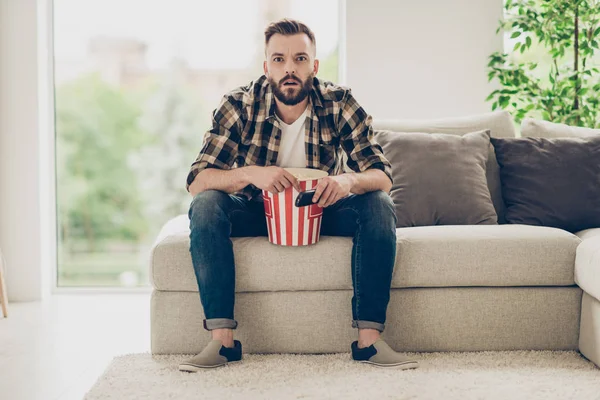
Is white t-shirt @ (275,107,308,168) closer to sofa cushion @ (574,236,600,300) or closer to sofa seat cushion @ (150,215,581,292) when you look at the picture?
sofa seat cushion @ (150,215,581,292)

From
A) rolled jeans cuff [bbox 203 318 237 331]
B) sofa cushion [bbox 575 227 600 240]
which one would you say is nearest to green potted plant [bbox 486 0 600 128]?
sofa cushion [bbox 575 227 600 240]

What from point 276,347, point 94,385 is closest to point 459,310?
point 276,347

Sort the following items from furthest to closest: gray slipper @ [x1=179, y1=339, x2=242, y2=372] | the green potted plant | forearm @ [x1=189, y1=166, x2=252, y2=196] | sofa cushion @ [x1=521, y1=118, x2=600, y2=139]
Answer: the green potted plant, sofa cushion @ [x1=521, y1=118, x2=600, y2=139], forearm @ [x1=189, y1=166, x2=252, y2=196], gray slipper @ [x1=179, y1=339, x2=242, y2=372]

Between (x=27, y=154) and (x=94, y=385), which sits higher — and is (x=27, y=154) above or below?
above

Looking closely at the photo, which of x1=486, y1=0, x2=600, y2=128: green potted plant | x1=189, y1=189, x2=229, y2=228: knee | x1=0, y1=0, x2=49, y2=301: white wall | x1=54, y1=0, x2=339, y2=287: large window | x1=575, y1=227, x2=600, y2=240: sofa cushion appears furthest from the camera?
x1=54, y1=0, x2=339, y2=287: large window

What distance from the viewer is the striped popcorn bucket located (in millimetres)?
2266

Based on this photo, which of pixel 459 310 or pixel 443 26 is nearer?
pixel 459 310

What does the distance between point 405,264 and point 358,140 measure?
1.54ft

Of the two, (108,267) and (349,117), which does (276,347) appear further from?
(108,267)

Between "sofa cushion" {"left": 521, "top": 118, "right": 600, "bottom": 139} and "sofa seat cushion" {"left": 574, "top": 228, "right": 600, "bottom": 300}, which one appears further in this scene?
"sofa cushion" {"left": 521, "top": 118, "right": 600, "bottom": 139}

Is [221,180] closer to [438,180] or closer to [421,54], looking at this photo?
[438,180]

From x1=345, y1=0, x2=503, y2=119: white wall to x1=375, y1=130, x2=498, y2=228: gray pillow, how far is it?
35.0 inches

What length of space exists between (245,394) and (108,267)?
2161mm

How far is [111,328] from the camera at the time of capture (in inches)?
120
